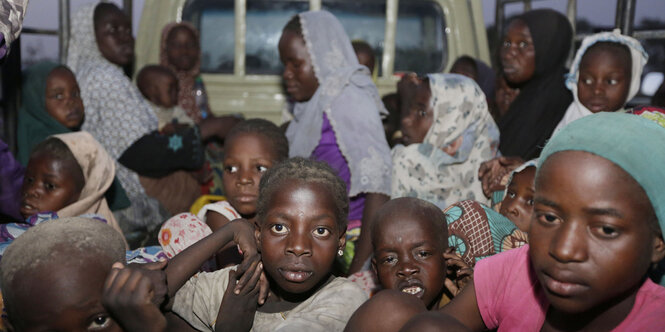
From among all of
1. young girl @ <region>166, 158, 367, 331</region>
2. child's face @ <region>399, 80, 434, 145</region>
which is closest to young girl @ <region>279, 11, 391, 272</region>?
child's face @ <region>399, 80, 434, 145</region>

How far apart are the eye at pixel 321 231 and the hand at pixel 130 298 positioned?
1.95 feet

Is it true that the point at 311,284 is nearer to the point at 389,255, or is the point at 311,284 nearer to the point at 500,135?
the point at 389,255

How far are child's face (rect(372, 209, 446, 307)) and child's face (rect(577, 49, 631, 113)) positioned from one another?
144 centimetres

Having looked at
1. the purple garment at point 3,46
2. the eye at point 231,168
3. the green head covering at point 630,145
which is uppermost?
the purple garment at point 3,46

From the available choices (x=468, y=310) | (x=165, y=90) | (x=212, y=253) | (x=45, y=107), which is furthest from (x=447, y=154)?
(x=45, y=107)

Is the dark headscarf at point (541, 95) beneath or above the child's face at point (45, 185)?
above

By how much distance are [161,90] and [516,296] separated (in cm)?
352

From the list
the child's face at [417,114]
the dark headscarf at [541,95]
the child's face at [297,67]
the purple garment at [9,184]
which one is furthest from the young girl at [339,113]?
the purple garment at [9,184]

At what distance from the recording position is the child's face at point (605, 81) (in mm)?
3012

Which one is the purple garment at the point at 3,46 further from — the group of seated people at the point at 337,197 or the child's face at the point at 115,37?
the child's face at the point at 115,37

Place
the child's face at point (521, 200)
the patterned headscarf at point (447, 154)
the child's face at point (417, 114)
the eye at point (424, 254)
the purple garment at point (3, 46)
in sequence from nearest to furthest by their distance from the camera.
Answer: the purple garment at point (3, 46) < the eye at point (424, 254) < the child's face at point (521, 200) < the patterned headscarf at point (447, 154) < the child's face at point (417, 114)

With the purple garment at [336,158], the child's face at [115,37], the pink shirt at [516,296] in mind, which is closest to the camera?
the pink shirt at [516,296]

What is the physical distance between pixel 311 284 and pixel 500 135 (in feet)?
7.89

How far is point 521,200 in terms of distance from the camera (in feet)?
8.55
